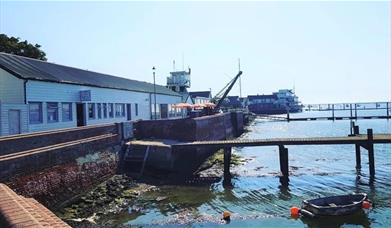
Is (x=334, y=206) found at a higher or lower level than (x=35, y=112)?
lower

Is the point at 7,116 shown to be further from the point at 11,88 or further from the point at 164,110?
the point at 164,110

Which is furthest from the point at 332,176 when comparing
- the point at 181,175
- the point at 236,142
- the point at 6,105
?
the point at 6,105

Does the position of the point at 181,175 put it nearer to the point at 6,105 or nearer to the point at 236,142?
the point at 236,142

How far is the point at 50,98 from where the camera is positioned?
1073 inches

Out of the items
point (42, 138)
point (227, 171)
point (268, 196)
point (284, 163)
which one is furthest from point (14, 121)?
point (284, 163)

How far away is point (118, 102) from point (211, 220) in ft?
71.3

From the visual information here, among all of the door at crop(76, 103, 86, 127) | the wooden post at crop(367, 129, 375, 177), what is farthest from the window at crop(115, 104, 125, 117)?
the wooden post at crop(367, 129, 375, 177)

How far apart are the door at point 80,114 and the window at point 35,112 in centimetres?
464

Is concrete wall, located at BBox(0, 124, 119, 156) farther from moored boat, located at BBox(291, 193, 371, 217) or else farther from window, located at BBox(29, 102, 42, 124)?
moored boat, located at BBox(291, 193, 371, 217)

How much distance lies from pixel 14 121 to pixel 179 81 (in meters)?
51.0

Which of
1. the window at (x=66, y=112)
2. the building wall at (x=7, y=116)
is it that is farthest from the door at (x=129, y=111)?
the building wall at (x=7, y=116)

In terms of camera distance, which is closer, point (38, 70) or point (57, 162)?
point (57, 162)

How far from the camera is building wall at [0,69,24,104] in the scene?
2480cm

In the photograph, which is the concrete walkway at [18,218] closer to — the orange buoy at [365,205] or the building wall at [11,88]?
the orange buoy at [365,205]
